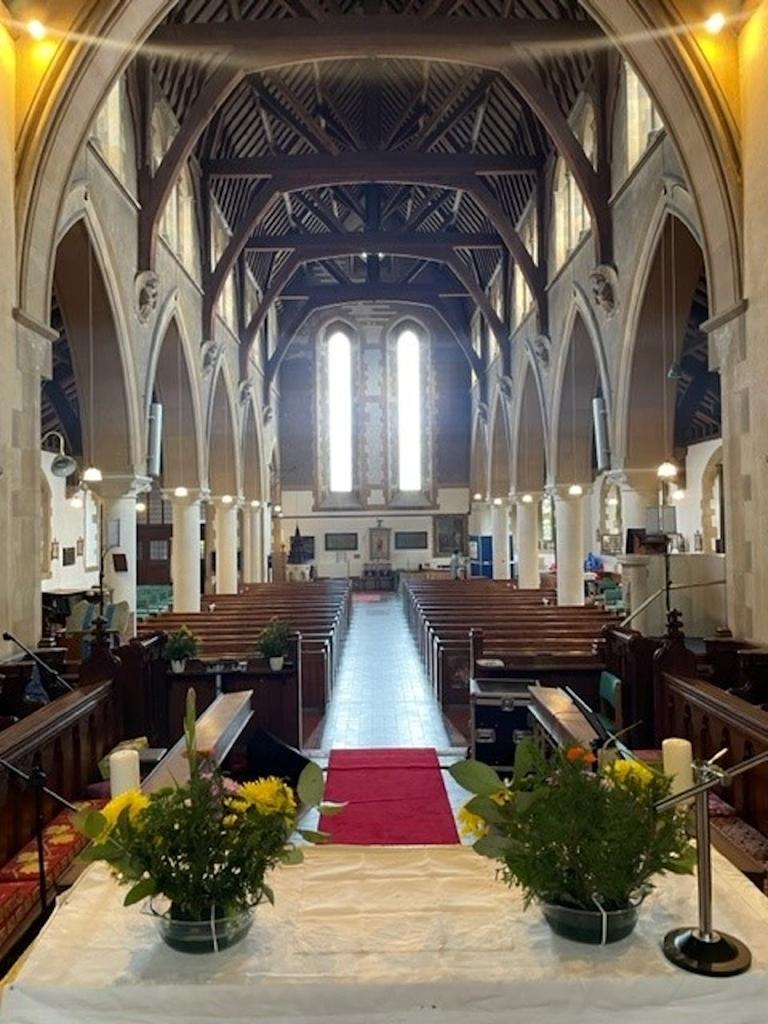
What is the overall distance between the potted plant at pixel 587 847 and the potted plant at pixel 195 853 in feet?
1.60

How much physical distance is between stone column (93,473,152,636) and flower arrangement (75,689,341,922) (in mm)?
8963

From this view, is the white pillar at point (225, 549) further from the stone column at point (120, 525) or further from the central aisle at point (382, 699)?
the stone column at point (120, 525)

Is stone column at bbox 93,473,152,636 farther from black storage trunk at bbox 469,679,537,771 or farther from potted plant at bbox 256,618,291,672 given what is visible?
black storage trunk at bbox 469,679,537,771

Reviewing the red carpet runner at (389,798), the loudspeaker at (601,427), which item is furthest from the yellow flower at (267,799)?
the loudspeaker at (601,427)

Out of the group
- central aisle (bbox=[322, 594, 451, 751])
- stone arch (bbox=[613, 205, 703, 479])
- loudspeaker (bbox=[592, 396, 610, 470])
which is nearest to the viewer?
central aisle (bbox=[322, 594, 451, 751])

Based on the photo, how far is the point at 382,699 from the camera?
10.2m

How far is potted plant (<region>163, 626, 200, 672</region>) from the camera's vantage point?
747 cm

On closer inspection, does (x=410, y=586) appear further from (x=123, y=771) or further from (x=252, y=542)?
(x=123, y=771)

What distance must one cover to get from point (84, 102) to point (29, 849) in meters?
6.01

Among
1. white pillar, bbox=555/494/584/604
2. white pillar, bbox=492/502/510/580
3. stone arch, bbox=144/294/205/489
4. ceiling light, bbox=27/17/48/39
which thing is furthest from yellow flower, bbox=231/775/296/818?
white pillar, bbox=492/502/510/580

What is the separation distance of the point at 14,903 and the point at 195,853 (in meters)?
1.95

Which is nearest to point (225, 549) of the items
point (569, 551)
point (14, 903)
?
point (569, 551)

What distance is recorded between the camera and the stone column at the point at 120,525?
1066 centimetres

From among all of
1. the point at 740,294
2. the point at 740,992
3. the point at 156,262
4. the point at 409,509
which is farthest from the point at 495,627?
the point at 409,509
